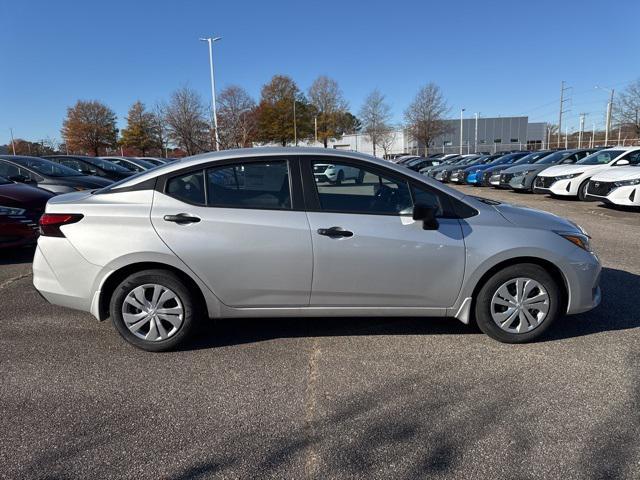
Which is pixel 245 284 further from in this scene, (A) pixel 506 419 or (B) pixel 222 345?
(A) pixel 506 419

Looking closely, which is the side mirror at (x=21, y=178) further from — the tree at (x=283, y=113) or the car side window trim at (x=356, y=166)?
the tree at (x=283, y=113)

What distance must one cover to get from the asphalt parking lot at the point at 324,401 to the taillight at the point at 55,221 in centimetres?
99

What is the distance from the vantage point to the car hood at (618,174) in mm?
10406

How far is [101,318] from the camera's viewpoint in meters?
3.61

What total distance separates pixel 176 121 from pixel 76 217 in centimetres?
3796

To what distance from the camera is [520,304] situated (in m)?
3.60

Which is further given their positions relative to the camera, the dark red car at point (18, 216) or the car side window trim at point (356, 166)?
the dark red car at point (18, 216)

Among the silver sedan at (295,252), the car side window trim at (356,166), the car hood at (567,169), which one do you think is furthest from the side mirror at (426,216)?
the car hood at (567,169)

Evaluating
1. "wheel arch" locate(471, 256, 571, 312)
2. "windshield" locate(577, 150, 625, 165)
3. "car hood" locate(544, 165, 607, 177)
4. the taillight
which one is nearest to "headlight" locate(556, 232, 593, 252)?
"wheel arch" locate(471, 256, 571, 312)

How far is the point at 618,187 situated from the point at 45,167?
13.4 metres

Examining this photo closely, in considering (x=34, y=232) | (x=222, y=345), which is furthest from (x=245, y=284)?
(x=34, y=232)

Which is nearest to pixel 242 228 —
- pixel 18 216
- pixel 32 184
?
pixel 18 216

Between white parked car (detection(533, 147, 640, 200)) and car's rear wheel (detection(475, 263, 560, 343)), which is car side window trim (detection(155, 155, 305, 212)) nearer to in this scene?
car's rear wheel (detection(475, 263, 560, 343))

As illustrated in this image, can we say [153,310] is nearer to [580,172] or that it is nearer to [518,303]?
[518,303]
